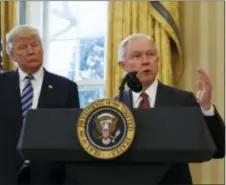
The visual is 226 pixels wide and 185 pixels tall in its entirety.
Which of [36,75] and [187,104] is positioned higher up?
[36,75]

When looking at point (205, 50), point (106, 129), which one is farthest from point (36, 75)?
point (205, 50)

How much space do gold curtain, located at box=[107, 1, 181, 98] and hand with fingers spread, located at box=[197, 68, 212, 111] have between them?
1.94 metres

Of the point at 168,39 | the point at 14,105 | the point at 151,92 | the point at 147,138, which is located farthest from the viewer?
the point at 168,39

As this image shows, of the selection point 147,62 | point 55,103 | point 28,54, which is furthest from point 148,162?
point 28,54

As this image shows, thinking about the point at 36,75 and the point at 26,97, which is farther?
the point at 36,75

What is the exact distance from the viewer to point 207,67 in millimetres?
3594

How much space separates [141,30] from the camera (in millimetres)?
3633

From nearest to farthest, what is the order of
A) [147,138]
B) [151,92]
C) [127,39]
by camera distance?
[147,138]
[151,92]
[127,39]

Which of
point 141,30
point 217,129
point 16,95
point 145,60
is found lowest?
point 217,129

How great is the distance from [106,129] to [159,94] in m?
0.70

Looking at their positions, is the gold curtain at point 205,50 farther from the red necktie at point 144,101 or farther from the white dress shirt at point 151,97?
the red necktie at point 144,101

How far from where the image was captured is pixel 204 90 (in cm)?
153

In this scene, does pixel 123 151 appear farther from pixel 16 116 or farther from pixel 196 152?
pixel 16 116

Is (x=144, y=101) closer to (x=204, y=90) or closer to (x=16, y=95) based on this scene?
(x=204, y=90)
